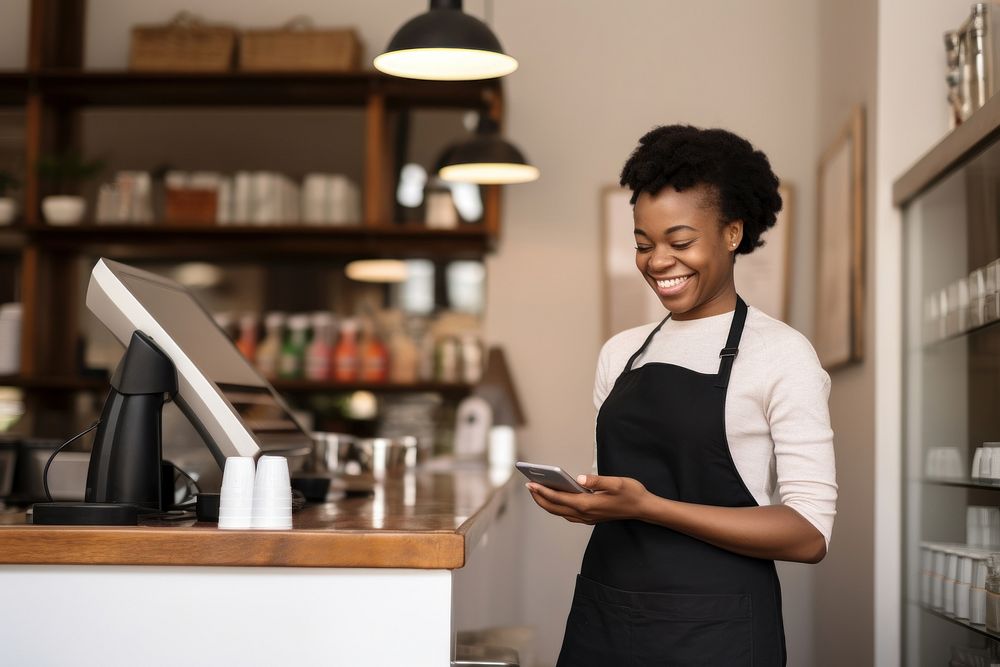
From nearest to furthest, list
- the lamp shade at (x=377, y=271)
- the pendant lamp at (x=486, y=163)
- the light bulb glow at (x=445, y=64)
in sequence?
the light bulb glow at (x=445, y=64) < the pendant lamp at (x=486, y=163) < the lamp shade at (x=377, y=271)

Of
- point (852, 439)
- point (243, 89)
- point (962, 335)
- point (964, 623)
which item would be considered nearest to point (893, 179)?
point (962, 335)

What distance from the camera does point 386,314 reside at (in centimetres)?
461

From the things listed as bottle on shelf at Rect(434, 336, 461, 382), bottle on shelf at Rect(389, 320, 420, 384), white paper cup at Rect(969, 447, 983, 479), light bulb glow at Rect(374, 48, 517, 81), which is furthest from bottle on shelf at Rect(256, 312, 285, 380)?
white paper cup at Rect(969, 447, 983, 479)

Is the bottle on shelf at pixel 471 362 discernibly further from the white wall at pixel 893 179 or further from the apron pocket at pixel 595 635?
the apron pocket at pixel 595 635

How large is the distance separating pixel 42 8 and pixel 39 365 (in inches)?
56.4

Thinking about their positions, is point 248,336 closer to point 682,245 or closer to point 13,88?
point 13,88

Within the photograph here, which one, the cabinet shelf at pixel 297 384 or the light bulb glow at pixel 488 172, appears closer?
the light bulb glow at pixel 488 172

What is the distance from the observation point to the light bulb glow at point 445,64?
2.84m

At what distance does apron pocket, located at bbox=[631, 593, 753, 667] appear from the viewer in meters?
1.53

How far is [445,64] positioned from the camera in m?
2.89

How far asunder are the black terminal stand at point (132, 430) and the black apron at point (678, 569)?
2.16 ft

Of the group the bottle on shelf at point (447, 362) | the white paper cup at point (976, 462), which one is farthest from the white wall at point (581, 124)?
the white paper cup at point (976, 462)

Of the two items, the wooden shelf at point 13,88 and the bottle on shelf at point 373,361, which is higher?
the wooden shelf at point 13,88

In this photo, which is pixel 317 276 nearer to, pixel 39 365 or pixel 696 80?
pixel 39 365
